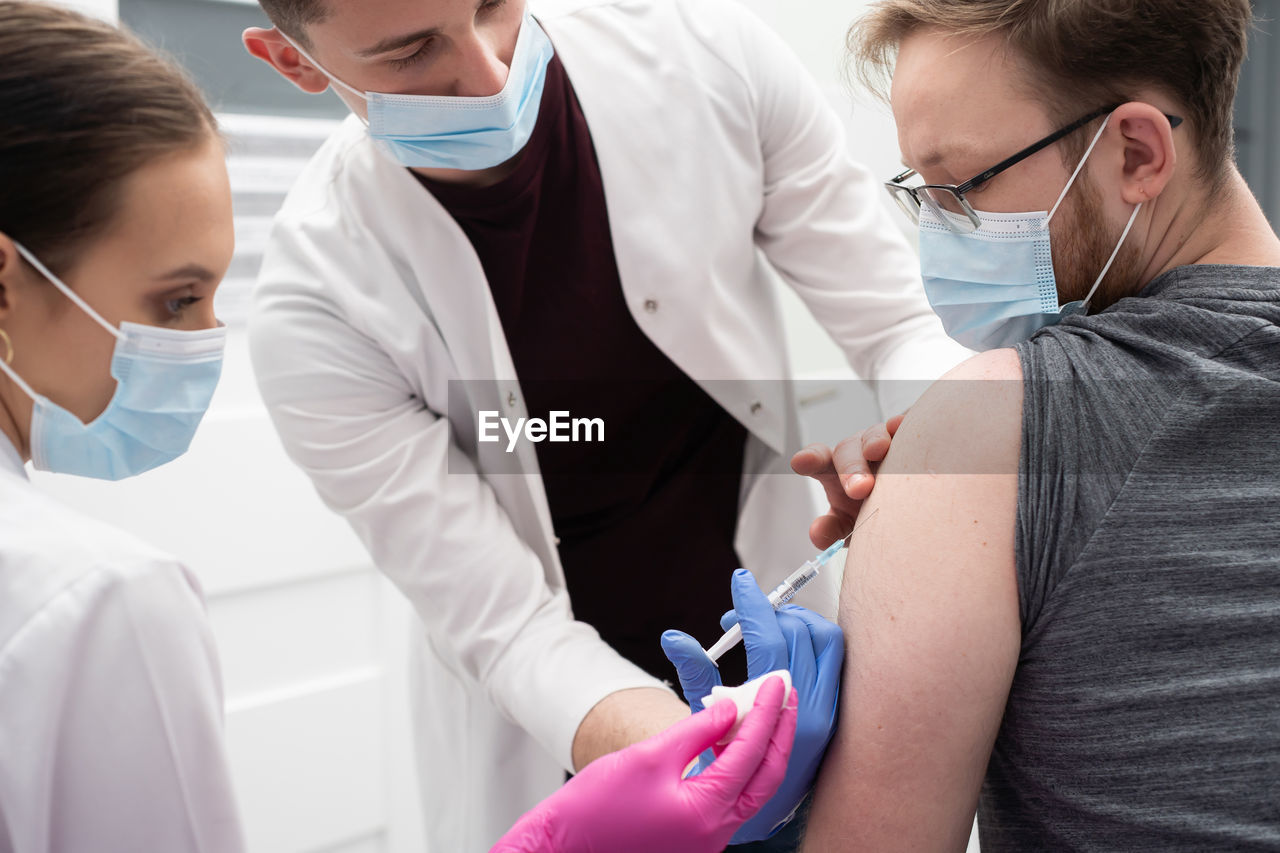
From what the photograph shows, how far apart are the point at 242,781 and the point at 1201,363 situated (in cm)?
197

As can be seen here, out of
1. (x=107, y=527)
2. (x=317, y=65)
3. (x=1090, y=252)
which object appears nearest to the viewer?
(x=107, y=527)

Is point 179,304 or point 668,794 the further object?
point 179,304

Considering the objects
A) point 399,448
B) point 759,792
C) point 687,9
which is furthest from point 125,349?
point 687,9

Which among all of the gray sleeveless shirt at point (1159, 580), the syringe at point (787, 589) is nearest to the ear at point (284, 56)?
the syringe at point (787, 589)

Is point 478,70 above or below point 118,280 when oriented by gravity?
above

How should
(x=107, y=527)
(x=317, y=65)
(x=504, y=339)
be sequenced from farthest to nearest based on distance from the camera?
(x=504, y=339) → (x=317, y=65) → (x=107, y=527)

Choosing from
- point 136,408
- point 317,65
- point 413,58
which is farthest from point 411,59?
point 136,408

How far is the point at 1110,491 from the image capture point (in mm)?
781

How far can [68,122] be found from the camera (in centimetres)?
87

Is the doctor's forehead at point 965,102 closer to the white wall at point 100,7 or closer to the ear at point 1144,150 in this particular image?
the ear at point 1144,150

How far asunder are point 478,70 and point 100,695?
2.65ft

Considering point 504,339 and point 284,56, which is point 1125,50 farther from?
point 284,56

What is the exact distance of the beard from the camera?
96 centimetres

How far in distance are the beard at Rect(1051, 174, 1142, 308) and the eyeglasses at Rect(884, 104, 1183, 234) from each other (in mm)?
54
